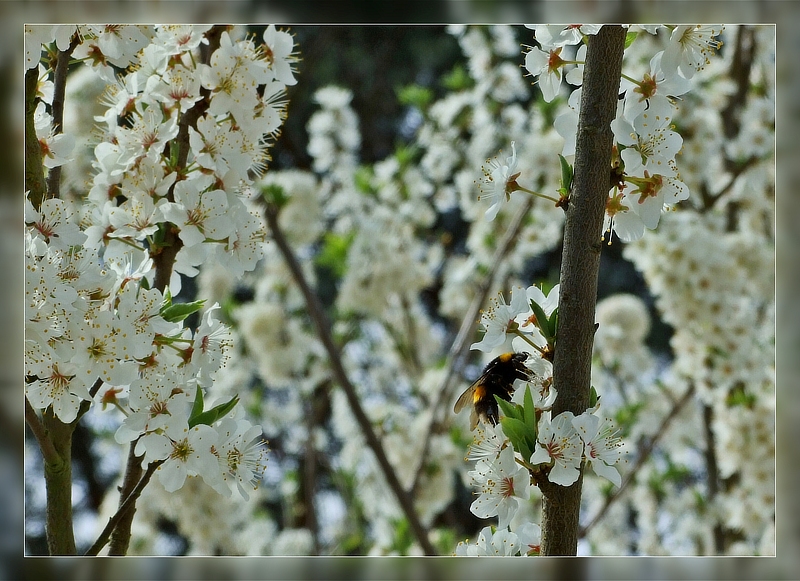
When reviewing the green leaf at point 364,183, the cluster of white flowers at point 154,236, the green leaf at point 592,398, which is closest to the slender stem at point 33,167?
the cluster of white flowers at point 154,236

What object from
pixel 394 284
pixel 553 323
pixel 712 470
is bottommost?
pixel 712 470

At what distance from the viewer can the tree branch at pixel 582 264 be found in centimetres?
82

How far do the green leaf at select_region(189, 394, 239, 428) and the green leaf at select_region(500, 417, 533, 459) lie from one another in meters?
0.30

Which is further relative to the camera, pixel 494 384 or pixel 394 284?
pixel 394 284

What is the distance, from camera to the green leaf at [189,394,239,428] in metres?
0.92

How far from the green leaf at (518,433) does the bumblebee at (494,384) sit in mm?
102

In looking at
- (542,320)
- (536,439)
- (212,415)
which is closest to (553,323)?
(542,320)

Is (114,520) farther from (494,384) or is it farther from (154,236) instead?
(494,384)

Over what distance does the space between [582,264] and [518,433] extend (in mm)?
174

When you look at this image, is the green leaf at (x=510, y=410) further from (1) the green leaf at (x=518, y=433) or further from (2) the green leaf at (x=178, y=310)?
(2) the green leaf at (x=178, y=310)

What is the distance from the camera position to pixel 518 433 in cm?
80

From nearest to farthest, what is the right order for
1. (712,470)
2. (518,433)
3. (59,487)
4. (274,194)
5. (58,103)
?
(518,433), (59,487), (58,103), (274,194), (712,470)

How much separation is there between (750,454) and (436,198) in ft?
4.94

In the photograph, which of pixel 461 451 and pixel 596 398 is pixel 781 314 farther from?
pixel 461 451
